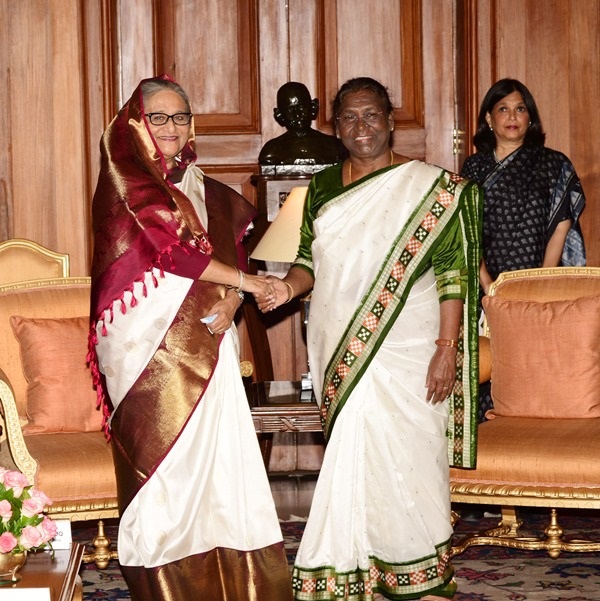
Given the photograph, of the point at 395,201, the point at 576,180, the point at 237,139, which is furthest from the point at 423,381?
the point at 237,139

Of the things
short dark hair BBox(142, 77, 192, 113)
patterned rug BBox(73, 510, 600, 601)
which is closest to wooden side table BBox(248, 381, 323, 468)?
patterned rug BBox(73, 510, 600, 601)

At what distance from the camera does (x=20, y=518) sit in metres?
2.68

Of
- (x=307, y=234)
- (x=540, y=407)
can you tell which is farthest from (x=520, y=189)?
(x=307, y=234)

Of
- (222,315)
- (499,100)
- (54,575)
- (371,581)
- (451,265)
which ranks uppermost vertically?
(499,100)

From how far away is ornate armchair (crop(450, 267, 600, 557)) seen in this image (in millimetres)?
3551

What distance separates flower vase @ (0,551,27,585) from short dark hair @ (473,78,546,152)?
110 inches

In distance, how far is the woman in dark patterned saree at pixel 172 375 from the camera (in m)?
3.27

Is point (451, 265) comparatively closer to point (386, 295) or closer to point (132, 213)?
point (386, 295)

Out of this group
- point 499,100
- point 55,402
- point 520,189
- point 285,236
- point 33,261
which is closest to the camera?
point 55,402

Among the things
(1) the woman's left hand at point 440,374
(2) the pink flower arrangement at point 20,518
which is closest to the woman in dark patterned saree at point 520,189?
(1) the woman's left hand at point 440,374

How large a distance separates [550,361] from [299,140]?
150cm

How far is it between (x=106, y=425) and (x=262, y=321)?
5.57 ft

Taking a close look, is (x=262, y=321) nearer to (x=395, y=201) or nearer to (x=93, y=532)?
(x=93, y=532)

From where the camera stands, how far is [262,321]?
5098 mm
